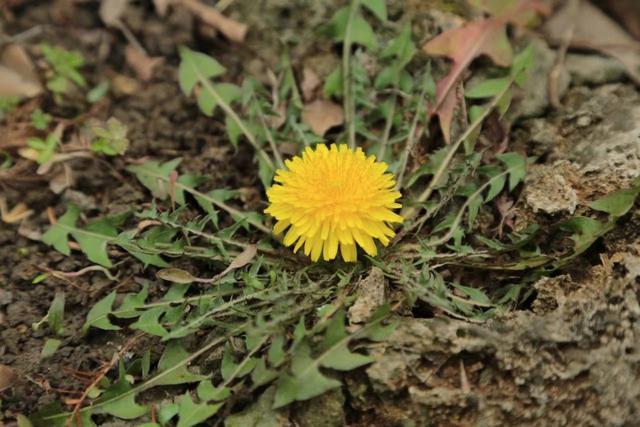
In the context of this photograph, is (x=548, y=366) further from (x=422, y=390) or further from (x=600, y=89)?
(x=600, y=89)

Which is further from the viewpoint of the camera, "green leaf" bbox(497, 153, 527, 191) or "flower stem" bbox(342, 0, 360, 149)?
"flower stem" bbox(342, 0, 360, 149)

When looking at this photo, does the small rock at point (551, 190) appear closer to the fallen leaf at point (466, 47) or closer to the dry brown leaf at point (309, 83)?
the fallen leaf at point (466, 47)

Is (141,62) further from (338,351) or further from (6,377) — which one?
(338,351)

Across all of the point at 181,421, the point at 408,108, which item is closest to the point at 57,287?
the point at 181,421

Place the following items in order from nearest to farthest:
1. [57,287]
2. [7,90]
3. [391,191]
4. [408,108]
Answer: [391,191] → [57,287] → [408,108] → [7,90]

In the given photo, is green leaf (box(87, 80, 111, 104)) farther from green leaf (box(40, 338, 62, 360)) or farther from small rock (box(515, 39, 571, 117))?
small rock (box(515, 39, 571, 117))

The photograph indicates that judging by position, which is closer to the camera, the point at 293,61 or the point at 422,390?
the point at 422,390

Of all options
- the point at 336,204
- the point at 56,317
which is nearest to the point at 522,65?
the point at 336,204

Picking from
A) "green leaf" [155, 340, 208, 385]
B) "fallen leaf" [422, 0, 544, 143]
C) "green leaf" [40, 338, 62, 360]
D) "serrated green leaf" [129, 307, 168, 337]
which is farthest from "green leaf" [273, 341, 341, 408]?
"fallen leaf" [422, 0, 544, 143]
